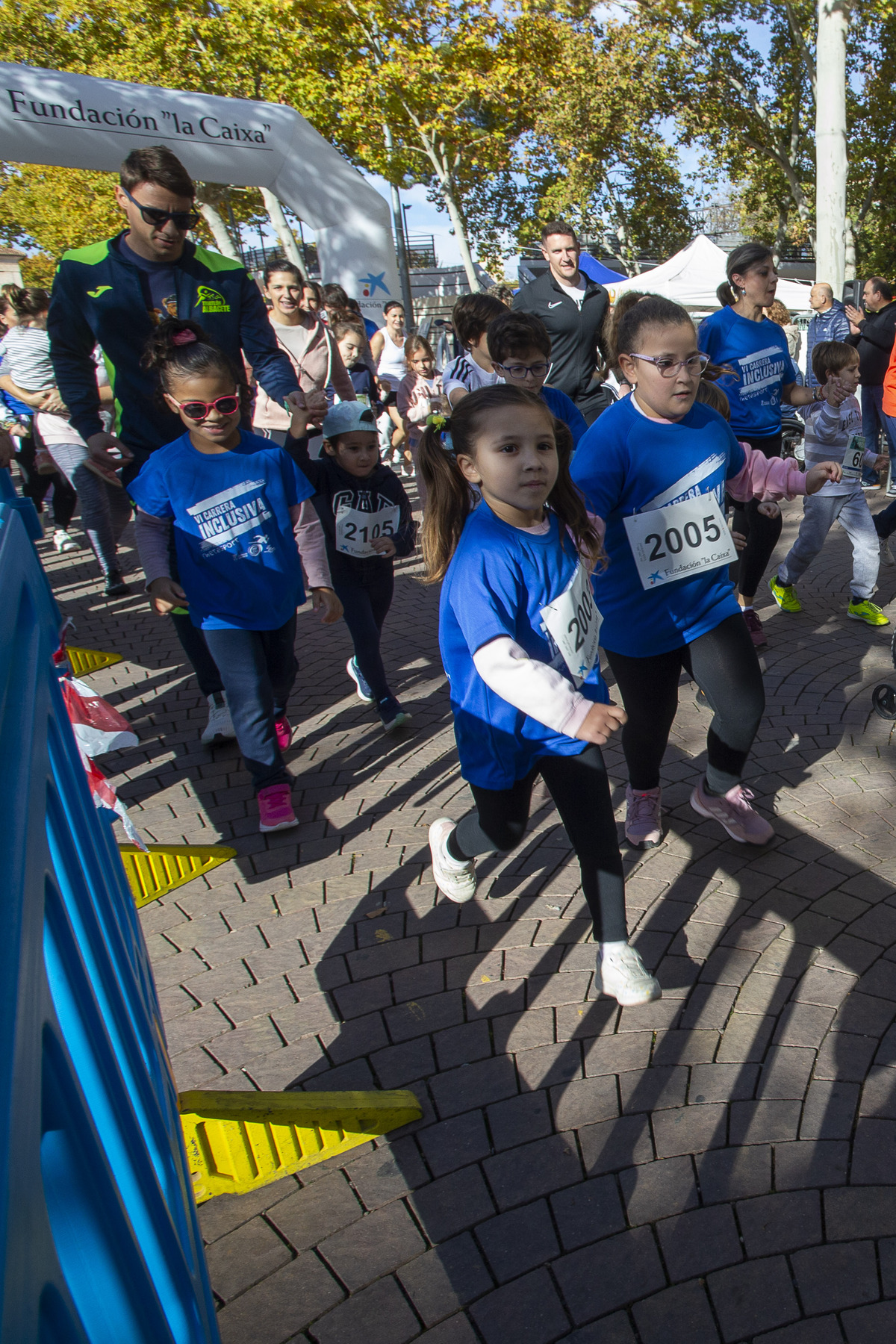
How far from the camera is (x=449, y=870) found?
317cm

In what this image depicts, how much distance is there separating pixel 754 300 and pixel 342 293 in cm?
548

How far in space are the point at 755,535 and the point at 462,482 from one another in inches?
121

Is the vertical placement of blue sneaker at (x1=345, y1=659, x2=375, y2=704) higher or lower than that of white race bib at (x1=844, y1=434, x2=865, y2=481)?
lower

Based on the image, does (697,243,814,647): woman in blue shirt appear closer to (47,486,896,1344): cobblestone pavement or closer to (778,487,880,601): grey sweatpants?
(778,487,880,601): grey sweatpants

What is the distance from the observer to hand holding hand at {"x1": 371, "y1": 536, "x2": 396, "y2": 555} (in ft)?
14.4

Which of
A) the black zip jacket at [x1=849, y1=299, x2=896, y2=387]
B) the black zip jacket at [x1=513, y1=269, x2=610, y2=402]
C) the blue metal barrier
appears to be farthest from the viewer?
the black zip jacket at [x1=849, y1=299, x2=896, y2=387]

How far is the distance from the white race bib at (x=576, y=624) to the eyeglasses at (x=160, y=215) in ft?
8.17

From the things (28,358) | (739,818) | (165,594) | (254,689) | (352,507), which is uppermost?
(28,358)

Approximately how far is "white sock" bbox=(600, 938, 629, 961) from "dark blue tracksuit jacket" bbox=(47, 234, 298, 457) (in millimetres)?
2763

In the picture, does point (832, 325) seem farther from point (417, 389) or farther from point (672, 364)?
point (672, 364)

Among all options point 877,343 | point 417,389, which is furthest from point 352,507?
point 877,343

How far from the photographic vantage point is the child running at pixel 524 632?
2.33 meters

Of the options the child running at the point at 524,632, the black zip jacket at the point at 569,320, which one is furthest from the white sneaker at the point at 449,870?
the black zip jacket at the point at 569,320

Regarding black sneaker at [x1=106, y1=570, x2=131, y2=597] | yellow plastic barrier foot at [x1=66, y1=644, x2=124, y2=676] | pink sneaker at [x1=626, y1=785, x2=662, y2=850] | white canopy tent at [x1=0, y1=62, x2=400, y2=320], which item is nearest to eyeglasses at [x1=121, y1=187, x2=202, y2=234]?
pink sneaker at [x1=626, y1=785, x2=662, y2=850]
